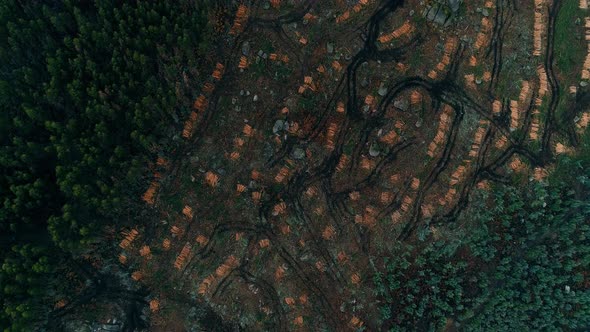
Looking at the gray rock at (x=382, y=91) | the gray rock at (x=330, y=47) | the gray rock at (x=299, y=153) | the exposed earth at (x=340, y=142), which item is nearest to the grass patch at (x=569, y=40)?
the exposed earth at (x=340, y=142)

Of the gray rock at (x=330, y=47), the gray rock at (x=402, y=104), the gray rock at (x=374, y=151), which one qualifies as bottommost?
the gray rock at (x=374, y=151)

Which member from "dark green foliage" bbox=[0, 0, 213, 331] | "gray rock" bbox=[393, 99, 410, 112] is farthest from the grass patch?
"dark green foliage" bbox=[0, 0, 213, 331]

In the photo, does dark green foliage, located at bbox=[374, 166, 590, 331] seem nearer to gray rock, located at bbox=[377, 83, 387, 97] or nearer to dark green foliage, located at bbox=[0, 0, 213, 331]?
gray rock, located at bbox=[377, 83, 387, 97]

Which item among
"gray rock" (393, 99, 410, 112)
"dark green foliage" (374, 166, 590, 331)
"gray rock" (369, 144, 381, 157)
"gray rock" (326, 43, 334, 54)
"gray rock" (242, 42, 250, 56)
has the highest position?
"gray rock" (326, 43, 334, 54)

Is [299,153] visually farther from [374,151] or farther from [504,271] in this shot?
[504,271]

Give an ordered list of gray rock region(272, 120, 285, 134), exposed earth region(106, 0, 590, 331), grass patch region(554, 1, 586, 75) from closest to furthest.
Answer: exposed earth region(106, 0, 590, 331)
gray rock region(272, 120, 285, 134)
grass patch region(554, 1, 586, 75)

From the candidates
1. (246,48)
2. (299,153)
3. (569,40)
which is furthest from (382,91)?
(569,40)

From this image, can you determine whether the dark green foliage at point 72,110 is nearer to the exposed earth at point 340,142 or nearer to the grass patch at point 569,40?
the exposed earth at point 340,142

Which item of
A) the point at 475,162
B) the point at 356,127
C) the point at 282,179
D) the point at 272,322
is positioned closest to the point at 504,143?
the point at 475,162

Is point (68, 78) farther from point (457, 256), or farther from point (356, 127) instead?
point (457, 256)

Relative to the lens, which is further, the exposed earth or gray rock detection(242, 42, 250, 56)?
gray rock detection(242, 42, 250, 56)
